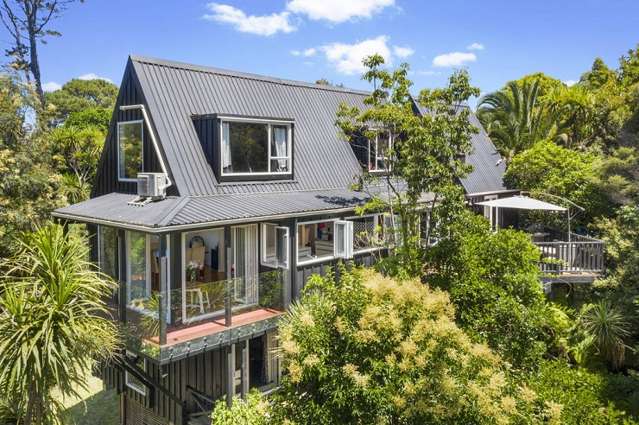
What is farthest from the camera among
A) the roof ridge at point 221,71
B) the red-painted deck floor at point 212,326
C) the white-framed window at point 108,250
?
the roof ridge at point 221,71

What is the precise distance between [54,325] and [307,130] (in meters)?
11.7

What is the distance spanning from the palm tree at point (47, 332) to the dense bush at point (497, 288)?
772 centimetres

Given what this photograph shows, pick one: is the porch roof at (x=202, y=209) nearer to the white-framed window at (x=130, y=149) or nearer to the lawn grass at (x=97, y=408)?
the white-framed window at (x=130, y=149)

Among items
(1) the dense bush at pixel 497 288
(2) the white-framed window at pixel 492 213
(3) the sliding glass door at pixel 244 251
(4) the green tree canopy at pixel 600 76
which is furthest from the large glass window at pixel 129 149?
(4) the green tree canopy at pixel 600 76

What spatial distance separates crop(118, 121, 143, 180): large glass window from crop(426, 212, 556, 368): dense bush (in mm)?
9795

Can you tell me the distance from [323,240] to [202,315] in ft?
17.3

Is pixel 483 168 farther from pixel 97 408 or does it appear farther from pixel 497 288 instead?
pixel 97 408

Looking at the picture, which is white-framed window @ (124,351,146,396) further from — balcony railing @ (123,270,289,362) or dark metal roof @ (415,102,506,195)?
dark metal roof @ (415,102,506,195)

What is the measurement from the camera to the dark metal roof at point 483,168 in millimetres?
22750

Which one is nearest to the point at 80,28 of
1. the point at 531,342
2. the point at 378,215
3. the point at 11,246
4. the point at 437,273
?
the point at 11,246

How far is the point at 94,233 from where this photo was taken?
15.9m

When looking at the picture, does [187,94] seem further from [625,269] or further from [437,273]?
[625,269]

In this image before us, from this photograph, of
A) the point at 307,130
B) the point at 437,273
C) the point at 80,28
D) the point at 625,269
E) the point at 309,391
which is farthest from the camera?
the point at 80,28

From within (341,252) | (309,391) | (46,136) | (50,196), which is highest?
(46,136)
